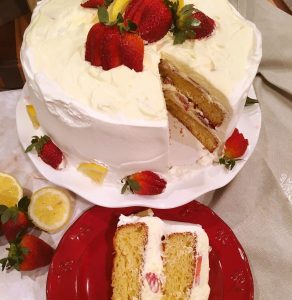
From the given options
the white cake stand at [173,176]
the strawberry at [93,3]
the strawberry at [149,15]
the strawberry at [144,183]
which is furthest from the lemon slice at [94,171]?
the strawberry at [93,3]

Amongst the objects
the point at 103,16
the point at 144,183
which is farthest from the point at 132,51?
the point at 144,183

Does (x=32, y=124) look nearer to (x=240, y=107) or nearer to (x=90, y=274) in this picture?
(x=90, y=274)

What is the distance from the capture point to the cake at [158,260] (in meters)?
2.05

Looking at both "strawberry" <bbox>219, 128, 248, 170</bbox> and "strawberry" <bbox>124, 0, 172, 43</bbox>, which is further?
"strawberry" <bbox>219, 128, 248, 170</bbox>

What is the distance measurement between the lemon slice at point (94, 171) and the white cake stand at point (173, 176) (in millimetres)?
22

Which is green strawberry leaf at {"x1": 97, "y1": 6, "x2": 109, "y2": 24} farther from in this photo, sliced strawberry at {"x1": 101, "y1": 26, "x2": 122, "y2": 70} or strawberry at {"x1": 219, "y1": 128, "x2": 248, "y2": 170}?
strawberry at {"x1": 219, "y1": 128, "x2": 248, "y2": 170}

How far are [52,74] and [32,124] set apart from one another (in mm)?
441

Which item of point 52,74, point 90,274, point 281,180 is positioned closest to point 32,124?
point 52,74

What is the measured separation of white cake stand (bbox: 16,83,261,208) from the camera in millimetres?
2174

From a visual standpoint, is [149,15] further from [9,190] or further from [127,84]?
[9,190]

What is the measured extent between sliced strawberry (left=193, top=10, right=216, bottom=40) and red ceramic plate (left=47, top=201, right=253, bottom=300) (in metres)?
0.82

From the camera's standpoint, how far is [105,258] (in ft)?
7.20

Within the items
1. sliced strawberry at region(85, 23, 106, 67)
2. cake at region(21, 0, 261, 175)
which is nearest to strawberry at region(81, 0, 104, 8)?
cake at region(21, 0, 261, 175)

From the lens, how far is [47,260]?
2.23 meters
